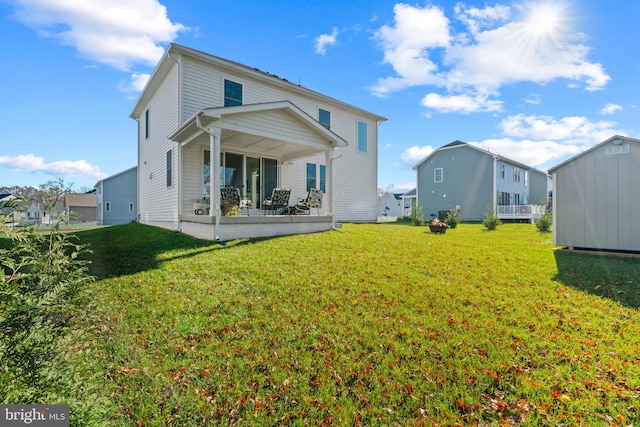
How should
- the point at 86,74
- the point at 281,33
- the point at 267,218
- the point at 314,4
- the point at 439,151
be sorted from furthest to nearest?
the point at 439,151 < the point at 281,33 < the point at 314,4 < the point at 86,74 < the point at 267,218

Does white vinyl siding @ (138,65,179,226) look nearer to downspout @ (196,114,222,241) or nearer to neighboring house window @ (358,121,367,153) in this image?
downspout @ (196,114,222,241)

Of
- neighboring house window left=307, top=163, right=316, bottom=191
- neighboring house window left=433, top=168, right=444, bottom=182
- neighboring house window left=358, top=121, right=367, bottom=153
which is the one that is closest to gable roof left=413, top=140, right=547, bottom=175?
neighboring house window left=433, top=168, right=444, bottom=182

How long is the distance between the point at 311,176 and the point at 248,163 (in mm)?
3407

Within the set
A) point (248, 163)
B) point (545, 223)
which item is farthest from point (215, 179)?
point (545, 223)

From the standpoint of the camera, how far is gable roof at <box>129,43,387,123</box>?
1043 cm

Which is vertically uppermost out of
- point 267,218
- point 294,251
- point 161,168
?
point 161,168

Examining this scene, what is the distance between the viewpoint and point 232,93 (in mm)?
11875

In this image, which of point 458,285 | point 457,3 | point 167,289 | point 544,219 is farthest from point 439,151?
point 167,289

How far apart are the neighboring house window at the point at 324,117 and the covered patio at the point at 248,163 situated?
2750 mm

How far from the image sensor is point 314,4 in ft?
36.5

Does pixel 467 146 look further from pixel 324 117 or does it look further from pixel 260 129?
pixel 260 129

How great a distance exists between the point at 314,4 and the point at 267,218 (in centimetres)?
837

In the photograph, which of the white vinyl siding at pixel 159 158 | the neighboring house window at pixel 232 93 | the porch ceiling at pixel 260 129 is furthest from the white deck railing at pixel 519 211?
the white vinyl siding at pixel 159 158

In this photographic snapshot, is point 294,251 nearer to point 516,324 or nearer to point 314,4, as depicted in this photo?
point 516,324
